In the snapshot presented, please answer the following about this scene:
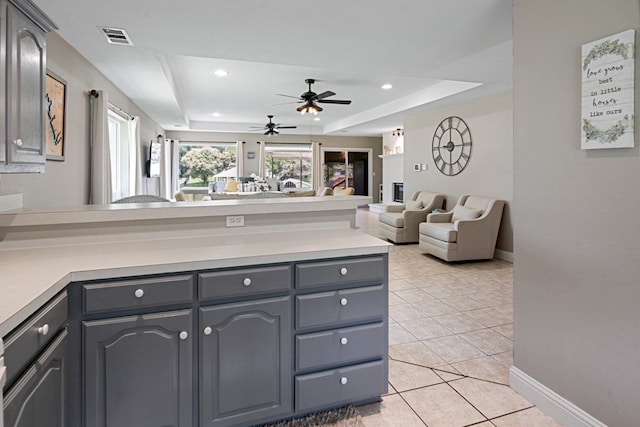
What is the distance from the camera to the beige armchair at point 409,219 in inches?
255

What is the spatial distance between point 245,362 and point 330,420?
1.93 ft

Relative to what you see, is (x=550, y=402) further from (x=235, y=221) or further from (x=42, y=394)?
(x=42, y=394)


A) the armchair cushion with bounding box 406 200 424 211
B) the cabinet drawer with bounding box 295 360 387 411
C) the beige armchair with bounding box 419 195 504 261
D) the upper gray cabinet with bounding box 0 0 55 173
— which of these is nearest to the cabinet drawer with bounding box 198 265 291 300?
the cabinet drawer with bounding box 295 360 387 411

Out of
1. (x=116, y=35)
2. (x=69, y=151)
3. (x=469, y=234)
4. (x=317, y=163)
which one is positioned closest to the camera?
(x=116, y=35)

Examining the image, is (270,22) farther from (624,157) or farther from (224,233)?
(624,157)

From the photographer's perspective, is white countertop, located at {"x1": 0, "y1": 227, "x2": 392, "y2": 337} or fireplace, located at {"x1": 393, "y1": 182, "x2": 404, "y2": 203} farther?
fireplace, located at {"x1": 393, "y1": 182, "x2": 404, "y2": 203}

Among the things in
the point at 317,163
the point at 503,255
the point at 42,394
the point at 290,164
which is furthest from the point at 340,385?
the point at 290,164

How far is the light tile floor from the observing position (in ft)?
6.48

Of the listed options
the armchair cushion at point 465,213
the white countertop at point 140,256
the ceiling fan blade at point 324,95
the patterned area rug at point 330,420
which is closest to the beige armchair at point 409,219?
the armchair cushion at point 465,213

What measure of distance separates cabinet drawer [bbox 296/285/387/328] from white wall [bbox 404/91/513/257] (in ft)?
13.6

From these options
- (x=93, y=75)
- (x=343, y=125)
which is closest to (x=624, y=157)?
(x=93, y=75)

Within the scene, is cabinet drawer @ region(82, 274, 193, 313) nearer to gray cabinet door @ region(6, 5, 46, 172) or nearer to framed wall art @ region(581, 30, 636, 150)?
gray cabinet door @ region(6, 5, 46, 172)

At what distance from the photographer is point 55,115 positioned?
312 cm

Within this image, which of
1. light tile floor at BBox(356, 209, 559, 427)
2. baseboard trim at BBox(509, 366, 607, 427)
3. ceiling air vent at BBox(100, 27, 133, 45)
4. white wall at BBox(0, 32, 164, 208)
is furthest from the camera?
ceiling air vent at BBox(100, 27, 133, 45)
